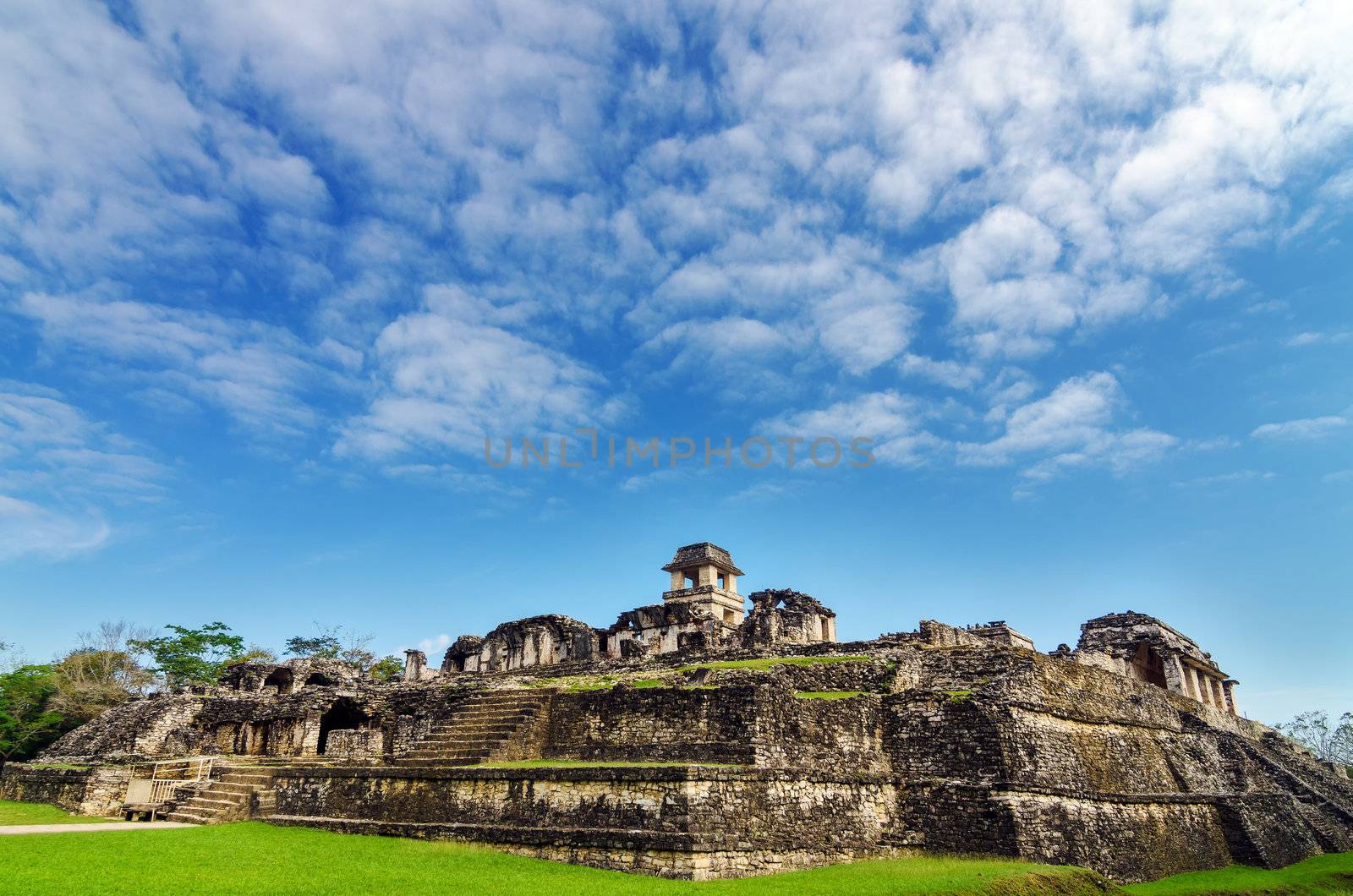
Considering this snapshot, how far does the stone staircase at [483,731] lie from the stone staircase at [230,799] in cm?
289

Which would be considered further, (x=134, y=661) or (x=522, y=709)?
(x=134, y=661)

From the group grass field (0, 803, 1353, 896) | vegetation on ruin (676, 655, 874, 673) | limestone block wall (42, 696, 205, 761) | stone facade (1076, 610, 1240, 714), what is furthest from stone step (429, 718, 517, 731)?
stone facade (1076, 610, 1240, 714)

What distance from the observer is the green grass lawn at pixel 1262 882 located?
44.2ft

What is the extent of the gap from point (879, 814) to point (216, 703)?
19.5m

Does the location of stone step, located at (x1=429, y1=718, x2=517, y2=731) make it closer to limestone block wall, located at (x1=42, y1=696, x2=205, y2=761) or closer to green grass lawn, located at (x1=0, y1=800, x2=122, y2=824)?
green grass lawn, located at (x1=0, y1=800, x2=122, y2=824)

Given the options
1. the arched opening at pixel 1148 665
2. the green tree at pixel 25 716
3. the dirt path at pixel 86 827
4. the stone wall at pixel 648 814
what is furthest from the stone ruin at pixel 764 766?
the green tree at pixel 25 716

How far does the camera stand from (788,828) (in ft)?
40.5

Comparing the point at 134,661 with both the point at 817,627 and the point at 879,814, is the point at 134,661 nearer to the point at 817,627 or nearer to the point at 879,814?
the point at 817,627

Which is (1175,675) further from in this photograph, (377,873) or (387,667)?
(387,667)

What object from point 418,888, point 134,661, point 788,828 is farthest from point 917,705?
point 134,661

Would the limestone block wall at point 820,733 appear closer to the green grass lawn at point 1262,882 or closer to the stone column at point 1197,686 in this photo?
the green grass lawn at point 1262,882

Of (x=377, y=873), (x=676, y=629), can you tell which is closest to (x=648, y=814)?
(x=377, y=873)

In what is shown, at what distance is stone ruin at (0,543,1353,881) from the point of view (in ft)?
40.7

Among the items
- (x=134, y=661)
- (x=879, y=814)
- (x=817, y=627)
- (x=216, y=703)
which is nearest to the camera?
(x=879, y=814)
